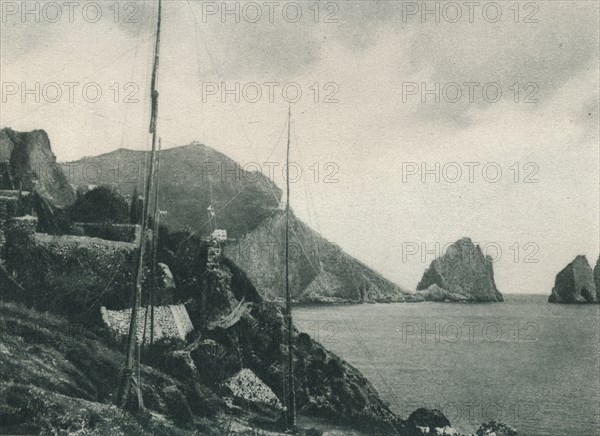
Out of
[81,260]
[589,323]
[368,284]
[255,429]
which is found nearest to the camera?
[255,429]

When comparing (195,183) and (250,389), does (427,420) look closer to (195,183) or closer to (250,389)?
(250,389)

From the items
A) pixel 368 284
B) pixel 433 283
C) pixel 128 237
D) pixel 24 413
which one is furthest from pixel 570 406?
pixel 368 284

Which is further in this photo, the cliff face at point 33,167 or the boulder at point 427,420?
the boulder at point 427,420

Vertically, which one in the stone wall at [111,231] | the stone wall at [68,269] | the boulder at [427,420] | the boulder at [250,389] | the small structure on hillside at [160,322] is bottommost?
the boulder at [427,420]

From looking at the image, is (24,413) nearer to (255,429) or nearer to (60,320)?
(60,320)

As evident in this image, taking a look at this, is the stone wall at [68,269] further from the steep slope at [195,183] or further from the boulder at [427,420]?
the boulder at [427,420]

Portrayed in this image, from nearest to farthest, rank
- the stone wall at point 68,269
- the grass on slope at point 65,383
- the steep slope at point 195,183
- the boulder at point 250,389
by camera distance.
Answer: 1. the grass on slope at point 65,383
2. the stone wall at point 68,269
3. the boulder at point 250,389
4. the steep slope at point 195,183

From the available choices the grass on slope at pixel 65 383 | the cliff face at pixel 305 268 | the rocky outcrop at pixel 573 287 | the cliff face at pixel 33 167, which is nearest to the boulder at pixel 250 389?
the grass on slope at pixel 65 383
